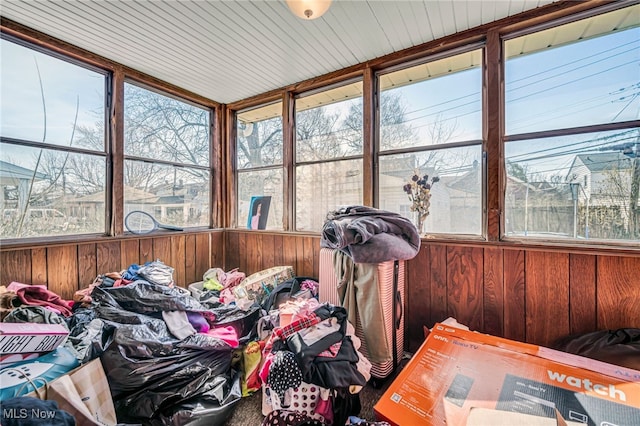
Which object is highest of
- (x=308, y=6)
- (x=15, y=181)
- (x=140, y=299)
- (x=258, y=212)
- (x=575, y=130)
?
(x=308, y=6)

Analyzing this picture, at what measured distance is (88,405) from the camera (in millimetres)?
1210

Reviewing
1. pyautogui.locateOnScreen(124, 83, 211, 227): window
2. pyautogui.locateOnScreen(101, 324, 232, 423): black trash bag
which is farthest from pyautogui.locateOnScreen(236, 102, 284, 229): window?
pyautogui.locateOnScreen(101, 324, 232, 423): black trash bag

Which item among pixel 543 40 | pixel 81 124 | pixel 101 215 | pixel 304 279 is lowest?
pixel 304 279

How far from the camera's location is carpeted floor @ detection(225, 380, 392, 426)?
1465mm

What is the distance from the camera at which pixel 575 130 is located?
1802 mm

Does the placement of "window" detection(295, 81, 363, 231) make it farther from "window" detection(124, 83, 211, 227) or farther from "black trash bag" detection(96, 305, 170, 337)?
"black trash bag" detection(96, 305, 170, 337)

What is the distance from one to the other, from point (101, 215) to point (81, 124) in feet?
2.51

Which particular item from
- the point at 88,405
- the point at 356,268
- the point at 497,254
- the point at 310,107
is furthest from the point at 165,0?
the point at 497,254

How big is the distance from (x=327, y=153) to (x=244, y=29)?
1.22 metres

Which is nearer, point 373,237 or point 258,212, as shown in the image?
point 373,237

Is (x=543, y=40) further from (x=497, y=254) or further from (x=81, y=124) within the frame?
(x=81, y=124)

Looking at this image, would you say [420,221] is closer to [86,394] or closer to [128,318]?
[128,318]

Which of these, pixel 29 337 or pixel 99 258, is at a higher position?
pixel 99 258

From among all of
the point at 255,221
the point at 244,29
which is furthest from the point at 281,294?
the point at 244,29
